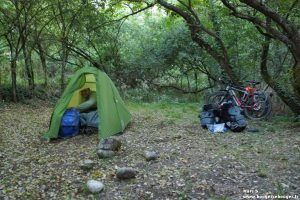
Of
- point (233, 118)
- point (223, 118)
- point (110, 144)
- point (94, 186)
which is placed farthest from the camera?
point (223, 118)

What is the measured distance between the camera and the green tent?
22.0 ft

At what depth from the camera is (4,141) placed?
22.1 ft

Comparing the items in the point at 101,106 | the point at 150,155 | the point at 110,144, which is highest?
the point at 101,106

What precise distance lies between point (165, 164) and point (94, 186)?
1.24 m

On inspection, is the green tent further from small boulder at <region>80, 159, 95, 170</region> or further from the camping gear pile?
the camping gear pile

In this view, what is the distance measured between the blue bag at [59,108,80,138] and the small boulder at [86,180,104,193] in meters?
2.74

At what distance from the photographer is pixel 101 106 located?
6.71 m

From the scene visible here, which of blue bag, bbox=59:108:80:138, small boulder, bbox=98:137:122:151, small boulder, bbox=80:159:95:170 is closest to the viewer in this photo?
small boulder, bbox=80:159:95:170

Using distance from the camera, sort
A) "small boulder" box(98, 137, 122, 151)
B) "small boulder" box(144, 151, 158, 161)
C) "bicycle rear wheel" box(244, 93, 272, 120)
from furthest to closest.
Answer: "bicycle rear wheel" box(244, 93, 272, 120) < "small boulder" box(98, 137, 122, 151) < "small boulder" box(144, 151, 158, 161)

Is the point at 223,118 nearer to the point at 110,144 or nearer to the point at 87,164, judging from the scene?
the point at 110,144

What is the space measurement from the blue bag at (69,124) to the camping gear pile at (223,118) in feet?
8.97

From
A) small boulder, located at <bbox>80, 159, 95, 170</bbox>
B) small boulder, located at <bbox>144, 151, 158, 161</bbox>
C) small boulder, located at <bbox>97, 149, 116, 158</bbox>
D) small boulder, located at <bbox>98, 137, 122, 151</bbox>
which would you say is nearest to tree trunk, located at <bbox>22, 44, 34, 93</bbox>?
small boulder, located at <bbox>98, 137, 122, 151</bbox>

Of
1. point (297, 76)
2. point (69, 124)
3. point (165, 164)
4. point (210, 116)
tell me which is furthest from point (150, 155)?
point (297, 76)

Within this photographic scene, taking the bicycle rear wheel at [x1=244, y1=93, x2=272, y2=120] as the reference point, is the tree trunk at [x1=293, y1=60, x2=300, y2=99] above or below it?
above
